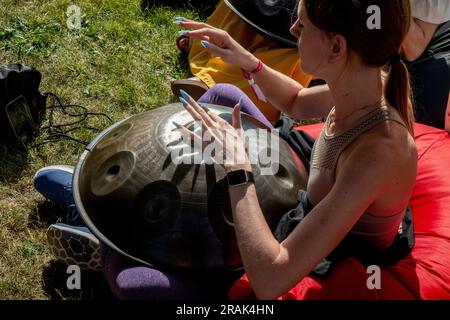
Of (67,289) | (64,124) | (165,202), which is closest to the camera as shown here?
(165,202)

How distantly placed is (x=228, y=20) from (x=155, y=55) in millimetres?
641

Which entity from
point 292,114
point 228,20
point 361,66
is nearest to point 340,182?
point 361,66

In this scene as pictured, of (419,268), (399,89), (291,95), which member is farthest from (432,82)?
(399,89)

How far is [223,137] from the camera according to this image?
1972 mm

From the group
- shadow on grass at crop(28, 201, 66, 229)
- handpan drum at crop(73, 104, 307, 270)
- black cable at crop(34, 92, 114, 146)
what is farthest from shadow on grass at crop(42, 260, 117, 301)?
black cable at crop(34, 92, 114, 146)

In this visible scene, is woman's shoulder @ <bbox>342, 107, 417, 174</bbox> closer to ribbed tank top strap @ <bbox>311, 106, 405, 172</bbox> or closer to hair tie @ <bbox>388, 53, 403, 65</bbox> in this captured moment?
ribbed tank top strap @ <bbox>311, 106, 405, 172</bbox>

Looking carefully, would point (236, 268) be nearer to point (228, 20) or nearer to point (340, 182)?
point (340, 182)

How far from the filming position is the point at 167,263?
2170 mm

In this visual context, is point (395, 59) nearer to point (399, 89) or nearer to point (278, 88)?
point (399, 89)

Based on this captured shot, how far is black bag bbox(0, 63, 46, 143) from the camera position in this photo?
317 cm

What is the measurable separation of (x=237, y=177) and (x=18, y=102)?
187 centimetres

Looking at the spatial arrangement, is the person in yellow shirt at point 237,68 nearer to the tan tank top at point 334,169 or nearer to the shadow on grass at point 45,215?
the shadow on grass at point 45,215

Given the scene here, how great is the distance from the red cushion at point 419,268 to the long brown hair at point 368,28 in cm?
74

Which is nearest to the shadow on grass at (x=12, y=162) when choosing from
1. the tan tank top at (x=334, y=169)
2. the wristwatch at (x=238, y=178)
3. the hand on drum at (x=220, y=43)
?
the hand on drum at (x=220, y=43)
